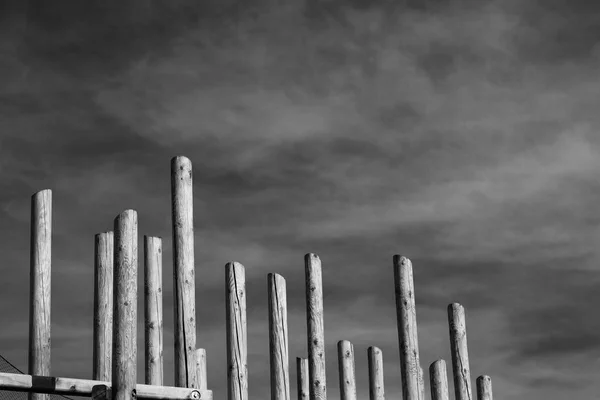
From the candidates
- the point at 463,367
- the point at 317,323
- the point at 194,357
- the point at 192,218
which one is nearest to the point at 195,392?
the point at 194,357

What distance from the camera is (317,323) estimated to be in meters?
12.7

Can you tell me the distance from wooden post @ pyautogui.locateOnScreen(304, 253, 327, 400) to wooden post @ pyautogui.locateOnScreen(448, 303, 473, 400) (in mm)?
1967

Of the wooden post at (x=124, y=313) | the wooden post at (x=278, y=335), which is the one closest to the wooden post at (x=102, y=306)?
the wooden post at (x=278, y=335)

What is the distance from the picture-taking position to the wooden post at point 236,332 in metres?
11.3

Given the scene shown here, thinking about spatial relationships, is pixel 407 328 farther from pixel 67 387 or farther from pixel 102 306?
pixel 67 387

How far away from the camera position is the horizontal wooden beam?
9664mm

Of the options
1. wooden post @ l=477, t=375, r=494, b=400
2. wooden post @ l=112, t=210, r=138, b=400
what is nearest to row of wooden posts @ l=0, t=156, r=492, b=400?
wooden post @ l=112, t=210, r=138, b=400

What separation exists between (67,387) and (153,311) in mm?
2409

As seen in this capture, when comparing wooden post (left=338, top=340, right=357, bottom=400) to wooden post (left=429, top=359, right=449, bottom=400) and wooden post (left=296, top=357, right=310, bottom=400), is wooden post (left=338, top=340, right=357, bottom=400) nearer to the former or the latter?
wooden post (left=429, top=359, right=449, bottom=400)

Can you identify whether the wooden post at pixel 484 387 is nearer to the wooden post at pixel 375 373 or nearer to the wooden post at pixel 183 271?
the wooden post at pixel 375 373

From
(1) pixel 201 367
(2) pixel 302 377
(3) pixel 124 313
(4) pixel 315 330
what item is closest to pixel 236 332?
(4) pixel 315 330

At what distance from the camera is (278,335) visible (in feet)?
39.7

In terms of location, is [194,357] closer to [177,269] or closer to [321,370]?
[177,269]

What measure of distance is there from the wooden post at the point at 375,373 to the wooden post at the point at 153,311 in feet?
16.7
